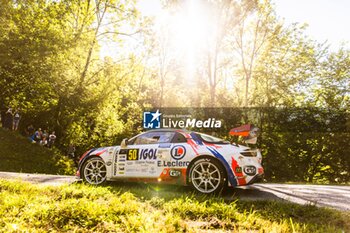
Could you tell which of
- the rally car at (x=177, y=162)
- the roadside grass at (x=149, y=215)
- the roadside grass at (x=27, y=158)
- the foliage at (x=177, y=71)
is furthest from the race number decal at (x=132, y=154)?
the foliage at (x=177, y=71)

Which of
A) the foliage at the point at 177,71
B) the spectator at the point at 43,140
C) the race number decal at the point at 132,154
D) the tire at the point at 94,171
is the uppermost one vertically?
the foliage at the point at 177,71

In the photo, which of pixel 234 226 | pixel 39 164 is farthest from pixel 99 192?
pixel 39 164

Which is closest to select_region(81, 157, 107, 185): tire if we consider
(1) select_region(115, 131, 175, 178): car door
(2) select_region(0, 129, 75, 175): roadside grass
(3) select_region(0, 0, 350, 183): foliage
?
(1) select_region(115, 131, 175, 178): car door

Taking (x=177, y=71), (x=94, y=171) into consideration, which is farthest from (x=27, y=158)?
(x=177, y=71)

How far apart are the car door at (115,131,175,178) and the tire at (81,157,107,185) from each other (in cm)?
47

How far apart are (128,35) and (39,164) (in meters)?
12.0

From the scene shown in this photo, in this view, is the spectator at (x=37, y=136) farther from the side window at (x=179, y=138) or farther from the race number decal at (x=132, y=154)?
the side window at (x=179, y=138)

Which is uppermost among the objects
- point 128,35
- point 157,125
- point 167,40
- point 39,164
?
point 167,40

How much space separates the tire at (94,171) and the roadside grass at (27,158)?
8239mm

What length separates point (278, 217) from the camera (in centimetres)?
485

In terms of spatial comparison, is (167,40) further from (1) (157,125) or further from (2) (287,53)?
(2) (287,53)

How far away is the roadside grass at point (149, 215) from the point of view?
424cm

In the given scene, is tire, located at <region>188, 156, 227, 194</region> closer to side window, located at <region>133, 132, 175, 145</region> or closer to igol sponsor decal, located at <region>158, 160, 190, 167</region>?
igol sponsor decal, located at <region>158, 160, 190, 167</region>

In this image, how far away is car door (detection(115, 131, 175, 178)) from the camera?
283 inches
